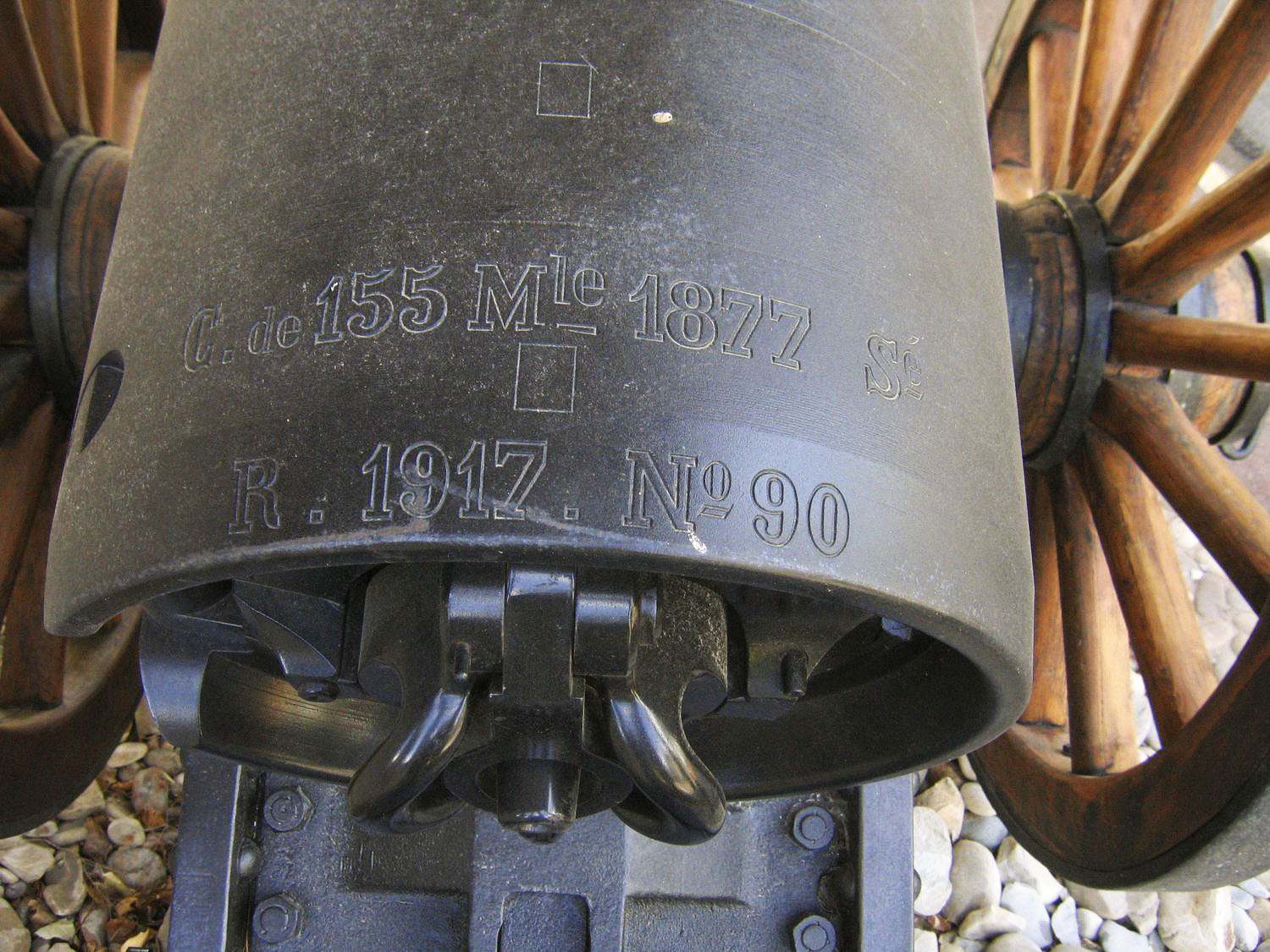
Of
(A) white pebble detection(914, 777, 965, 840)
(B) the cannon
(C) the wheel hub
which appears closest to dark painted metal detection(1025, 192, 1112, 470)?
(C) the wheel hub

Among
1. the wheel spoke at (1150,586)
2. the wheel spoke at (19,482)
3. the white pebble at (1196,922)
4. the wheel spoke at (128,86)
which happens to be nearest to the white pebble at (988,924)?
the white pebble at (1196,922)

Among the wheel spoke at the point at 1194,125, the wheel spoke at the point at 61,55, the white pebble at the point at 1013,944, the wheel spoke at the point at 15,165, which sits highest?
the wheel spoke at the point at 61,55

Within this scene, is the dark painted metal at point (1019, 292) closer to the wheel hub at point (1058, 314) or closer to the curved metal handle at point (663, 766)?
the wheel hub at point (1058, 314)

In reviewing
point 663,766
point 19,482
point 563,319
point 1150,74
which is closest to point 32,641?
point 19,482

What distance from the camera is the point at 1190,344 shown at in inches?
54.1

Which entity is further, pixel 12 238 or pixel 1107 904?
pixel 1107 904

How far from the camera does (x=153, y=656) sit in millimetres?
1125

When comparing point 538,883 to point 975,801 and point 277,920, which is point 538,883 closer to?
point 277,920

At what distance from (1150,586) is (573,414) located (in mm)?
A: 959

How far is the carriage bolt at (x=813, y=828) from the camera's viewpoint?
150 cm

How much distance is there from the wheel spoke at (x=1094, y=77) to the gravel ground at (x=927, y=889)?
37.4 inches

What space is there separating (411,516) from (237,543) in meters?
0.12

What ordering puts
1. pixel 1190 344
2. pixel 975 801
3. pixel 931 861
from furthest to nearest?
pixel 975 801, pixel 931 861, pixel 1190 344

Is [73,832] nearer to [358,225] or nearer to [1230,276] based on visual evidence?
[358,225]
